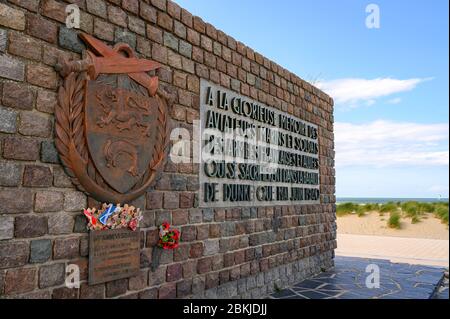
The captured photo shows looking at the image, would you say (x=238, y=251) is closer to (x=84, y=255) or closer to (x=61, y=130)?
(x=84, y=255)

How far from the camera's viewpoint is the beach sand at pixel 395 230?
17875 mm

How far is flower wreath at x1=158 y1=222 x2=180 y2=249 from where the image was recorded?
4.16 metres

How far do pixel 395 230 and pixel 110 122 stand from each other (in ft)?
61.5

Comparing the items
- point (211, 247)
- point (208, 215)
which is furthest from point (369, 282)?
point (208, 215)

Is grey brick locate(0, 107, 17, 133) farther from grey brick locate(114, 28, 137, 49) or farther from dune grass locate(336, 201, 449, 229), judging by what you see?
dune grass locate(336, 201, 449, 229)

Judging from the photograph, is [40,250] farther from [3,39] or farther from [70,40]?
[70,40]

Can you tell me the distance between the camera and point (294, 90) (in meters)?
7.52

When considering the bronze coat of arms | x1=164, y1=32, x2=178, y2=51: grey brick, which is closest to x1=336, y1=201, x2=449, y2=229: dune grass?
x1=164, y1=32, x2=178, y2=51: grey brick

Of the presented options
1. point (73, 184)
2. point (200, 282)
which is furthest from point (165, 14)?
point (200, 282)

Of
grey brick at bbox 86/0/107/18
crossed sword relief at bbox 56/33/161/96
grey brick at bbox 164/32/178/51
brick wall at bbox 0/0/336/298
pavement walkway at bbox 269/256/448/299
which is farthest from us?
pavement walkway at bbox 269/256/448/299

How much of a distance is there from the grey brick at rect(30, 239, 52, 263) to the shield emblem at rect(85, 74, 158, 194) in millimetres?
779

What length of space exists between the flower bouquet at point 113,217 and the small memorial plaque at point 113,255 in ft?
0.17

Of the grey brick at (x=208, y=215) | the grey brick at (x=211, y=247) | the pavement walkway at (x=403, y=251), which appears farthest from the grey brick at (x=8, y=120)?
the pavement walkway at (x=403, y=251)

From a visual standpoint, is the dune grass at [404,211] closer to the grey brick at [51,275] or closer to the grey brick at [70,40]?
the grey brick at [51,275]
